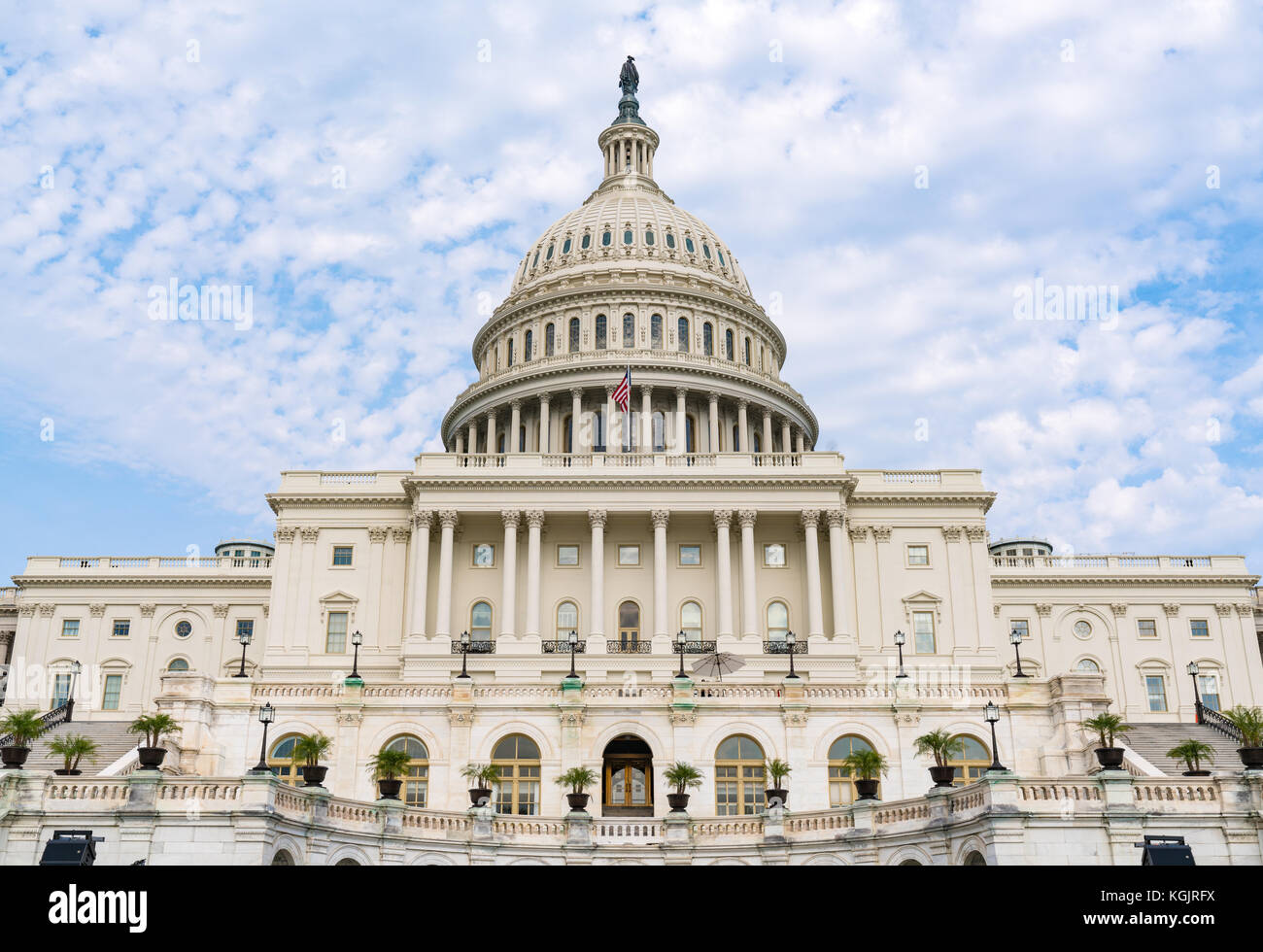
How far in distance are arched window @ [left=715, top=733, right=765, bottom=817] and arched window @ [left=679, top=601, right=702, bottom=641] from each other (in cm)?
2769

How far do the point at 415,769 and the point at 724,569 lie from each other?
3028cm

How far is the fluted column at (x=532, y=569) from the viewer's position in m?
71.9

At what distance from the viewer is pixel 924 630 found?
74.2 meters

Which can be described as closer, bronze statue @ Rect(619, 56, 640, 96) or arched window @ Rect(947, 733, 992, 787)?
arched window @ Rect(947, 733, 992, 787)

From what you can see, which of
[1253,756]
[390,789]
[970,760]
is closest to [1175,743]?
[970,760]

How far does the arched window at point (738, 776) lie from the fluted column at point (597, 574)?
81.6ft

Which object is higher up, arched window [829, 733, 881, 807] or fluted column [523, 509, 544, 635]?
fluted column [523, 509, 544, 635]

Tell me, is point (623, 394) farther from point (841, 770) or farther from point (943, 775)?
point (943, 775)

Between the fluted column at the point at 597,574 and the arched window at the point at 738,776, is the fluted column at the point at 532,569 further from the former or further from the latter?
the arched window at the point at 738,776

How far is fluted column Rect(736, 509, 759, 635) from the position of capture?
72.4 meters

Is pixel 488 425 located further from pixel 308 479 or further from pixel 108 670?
pixel 108 670

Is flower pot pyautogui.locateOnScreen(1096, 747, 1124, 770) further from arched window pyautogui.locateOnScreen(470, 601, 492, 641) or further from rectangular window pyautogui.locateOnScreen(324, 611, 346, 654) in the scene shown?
rectangular window pyautogui.locateOnScreen(324, 611, 346, 654)

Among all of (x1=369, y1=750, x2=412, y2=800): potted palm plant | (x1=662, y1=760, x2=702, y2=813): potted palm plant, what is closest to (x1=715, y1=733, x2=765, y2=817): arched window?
(x1=662, y1=760, x2=702, y2=813): potted palm plant
